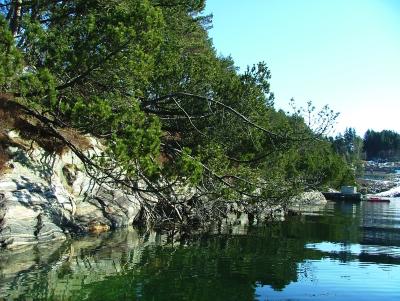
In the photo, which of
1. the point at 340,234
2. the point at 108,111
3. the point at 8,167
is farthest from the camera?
the point at 340,234

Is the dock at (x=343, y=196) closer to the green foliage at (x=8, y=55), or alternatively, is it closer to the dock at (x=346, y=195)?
the dock at (x=346, y=195)

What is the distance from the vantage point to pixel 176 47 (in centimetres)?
2434

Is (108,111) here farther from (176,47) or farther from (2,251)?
(176,47)

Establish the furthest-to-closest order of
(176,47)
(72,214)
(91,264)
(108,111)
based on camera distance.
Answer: (176,47), (72,214), (108,111), (91,264)

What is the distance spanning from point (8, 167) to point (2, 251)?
4.00 metres

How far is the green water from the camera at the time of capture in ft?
42.2

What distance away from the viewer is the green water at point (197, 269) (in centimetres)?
1286

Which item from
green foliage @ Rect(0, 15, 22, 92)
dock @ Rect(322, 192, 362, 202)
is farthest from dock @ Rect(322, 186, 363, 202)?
green foliage @ Rect(0, 15, 22, 92)

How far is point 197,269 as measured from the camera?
16000 mm

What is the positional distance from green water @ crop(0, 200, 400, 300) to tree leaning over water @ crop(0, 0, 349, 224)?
8.47 ft

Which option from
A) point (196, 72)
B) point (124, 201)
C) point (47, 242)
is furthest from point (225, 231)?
point (47, 242)

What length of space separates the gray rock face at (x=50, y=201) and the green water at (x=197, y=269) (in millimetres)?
977

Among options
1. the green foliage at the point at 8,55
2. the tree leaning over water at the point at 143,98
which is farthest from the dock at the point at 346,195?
the green foliage at the point at 8,55

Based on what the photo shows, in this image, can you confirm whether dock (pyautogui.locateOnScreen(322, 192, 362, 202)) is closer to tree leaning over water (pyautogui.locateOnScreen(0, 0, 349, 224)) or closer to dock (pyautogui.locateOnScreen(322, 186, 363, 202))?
dock (pyautogui.locateOnScreen(322, 186, 363, 202))
